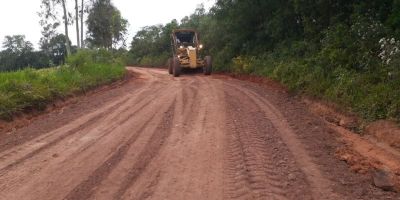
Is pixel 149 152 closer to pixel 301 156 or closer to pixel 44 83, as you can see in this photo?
pixel 301 156

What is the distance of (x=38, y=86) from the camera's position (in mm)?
13320

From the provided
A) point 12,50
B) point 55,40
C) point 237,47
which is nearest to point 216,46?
point 237,47

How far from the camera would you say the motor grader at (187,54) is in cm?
2230

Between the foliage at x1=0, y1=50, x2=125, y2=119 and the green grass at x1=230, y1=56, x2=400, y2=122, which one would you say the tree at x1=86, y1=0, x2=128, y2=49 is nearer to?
the foliage at x1=0, y1=50, x2=125, y2=119

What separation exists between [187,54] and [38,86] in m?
11.0

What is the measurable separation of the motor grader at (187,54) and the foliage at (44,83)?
3.44m

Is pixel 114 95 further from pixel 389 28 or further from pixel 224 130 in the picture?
pixel 389 28

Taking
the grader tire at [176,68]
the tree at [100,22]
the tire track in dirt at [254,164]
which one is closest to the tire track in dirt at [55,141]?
the tire track in dirt at [254,164]

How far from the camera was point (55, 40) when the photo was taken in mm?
59656

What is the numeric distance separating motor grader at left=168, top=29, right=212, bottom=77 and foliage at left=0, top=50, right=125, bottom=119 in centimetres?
344

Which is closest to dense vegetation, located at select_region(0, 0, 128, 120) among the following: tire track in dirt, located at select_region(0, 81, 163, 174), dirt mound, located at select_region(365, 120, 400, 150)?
tire track in dirt, located at select_region(0, 81, 163, 174)

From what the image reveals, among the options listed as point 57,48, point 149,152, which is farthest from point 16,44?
point 149,152

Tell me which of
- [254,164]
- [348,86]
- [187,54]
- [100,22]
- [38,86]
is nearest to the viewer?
[254,164]

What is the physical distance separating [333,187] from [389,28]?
8058 mm
